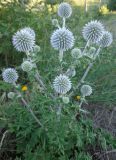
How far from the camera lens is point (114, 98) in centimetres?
349

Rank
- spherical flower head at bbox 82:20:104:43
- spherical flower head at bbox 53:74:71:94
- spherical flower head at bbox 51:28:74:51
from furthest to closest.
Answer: spherical flower head at bbox 82:20:104:43
spherical flower head at bbox 51:28:74:51
spherical flower head at bbox 53:74:71:94

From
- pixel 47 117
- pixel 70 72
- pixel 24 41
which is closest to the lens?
pixel 47 117

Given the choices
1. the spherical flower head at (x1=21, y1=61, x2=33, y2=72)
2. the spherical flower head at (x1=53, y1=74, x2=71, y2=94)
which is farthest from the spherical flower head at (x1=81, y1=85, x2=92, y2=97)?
the spherical flower head at (x1=21, y1=61, x2=33, y2=72)

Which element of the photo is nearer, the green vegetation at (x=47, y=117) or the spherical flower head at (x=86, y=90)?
the green vegetation at (x=47, y=117)

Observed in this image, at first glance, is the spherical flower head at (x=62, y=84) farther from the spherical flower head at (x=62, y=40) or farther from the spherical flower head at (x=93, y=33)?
the spherical flower head at (x=93, y=33)

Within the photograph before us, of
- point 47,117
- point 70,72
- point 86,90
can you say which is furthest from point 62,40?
point 47,117

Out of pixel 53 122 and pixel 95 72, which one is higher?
pixel 95 72

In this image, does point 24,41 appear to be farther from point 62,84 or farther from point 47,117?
point 47,117

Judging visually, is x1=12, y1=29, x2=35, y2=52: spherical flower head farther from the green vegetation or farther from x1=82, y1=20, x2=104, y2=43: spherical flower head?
x1=82, y1=20, x2=104, y2=43: spherical flower head

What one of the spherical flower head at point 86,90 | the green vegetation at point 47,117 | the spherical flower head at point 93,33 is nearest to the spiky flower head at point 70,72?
the green vegetation at point 47,117

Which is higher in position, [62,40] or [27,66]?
[62,40]

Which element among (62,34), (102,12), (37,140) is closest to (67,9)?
(62,34)

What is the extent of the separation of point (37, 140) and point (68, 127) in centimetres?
30

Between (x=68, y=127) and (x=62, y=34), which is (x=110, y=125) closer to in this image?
(x=68, y=127)
